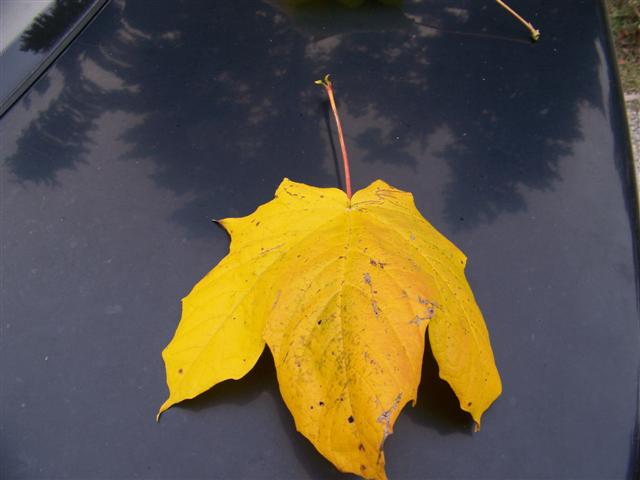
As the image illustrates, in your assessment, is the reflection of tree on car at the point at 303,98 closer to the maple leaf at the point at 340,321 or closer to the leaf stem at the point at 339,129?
the leaf stem at the point at 339,129

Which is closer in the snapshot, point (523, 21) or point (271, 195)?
point (271, 195)

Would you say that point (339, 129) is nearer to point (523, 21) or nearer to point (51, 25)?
point (523, 21)

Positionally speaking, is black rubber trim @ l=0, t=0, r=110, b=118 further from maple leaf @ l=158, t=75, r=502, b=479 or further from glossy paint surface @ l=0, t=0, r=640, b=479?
maple leaf @ l=158, t=75, r=502, b=479

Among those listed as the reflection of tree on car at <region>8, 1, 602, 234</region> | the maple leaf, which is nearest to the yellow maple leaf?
the maple leaf

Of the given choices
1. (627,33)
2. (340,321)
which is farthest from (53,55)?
(627,33)

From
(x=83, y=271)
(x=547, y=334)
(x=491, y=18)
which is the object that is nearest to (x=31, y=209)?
(x=83, y=271)

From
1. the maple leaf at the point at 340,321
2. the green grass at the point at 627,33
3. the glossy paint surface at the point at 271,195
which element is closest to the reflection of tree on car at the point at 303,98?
the glossy paint surface at the point at 271,195
